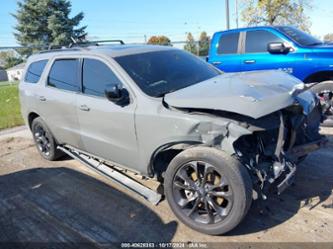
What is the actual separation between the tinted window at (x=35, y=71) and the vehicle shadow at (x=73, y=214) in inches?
66.6

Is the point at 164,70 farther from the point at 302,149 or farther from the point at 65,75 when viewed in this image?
the point at 302,149

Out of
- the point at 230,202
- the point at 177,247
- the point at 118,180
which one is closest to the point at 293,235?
the point at 230,202

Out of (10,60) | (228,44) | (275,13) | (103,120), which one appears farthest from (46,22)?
(103,120)

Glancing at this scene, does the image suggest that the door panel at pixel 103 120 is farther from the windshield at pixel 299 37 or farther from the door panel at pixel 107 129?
the windshield at pixel 299 37

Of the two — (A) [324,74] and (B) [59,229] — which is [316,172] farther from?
(B) [59,229]

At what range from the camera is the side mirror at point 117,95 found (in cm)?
342

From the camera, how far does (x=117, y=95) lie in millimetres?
3438

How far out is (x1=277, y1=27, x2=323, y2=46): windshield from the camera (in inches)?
247

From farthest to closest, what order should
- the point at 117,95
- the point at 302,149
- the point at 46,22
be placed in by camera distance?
the point at 46,22 → the point at 117,95 → the point at 302,149

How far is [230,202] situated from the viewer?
2924 millimetres

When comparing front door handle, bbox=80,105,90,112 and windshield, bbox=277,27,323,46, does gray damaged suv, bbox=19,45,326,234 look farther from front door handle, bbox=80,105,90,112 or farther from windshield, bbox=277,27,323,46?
windshield, bbox=277,27,323,46

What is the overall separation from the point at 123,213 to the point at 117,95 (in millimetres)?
1333

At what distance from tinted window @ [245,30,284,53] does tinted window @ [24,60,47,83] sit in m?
4.10

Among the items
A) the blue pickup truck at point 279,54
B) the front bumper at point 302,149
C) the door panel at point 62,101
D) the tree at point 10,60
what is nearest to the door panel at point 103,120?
the door panel at point 62,101
